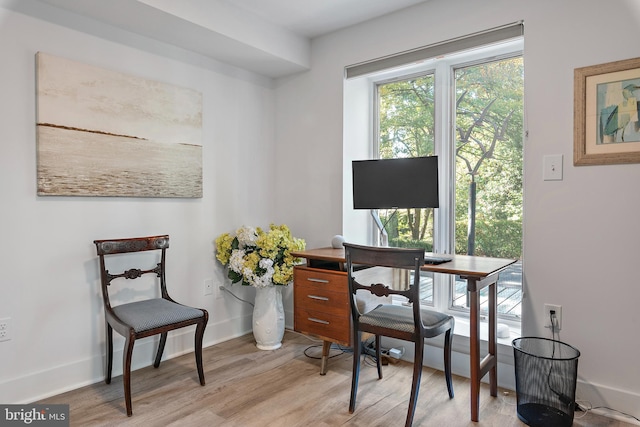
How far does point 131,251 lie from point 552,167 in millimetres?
2484

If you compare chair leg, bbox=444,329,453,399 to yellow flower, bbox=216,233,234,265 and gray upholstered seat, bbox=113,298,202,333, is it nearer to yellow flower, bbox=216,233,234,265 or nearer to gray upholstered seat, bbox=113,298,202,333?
gray upholstered seat, bbox=113,298,202,333

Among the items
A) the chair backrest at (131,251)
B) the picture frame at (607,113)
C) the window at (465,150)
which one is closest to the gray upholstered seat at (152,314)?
the chair backrest at (131,251)

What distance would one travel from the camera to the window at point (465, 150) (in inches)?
102

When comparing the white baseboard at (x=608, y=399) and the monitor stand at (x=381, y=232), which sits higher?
the monitor stand at (x=381, y=232)

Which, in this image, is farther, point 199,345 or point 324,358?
point 324,358

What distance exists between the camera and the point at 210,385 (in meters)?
2.40

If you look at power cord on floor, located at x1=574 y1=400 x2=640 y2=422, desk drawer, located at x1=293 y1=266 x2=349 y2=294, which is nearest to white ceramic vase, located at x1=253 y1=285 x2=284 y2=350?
desk drawer, located at x1=293 y1=266 x2=349 y2=294

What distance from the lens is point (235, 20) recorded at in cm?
275

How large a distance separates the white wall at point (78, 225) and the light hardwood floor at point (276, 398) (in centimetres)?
25

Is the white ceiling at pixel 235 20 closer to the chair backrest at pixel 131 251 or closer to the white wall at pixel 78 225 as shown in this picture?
the white wall at pixel 78 225

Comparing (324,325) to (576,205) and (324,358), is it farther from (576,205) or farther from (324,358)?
(576,205)

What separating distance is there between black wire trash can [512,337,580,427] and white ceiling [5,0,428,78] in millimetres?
2270

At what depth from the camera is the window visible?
2.60 meters

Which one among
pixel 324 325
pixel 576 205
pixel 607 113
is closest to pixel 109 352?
pixel 324 325
